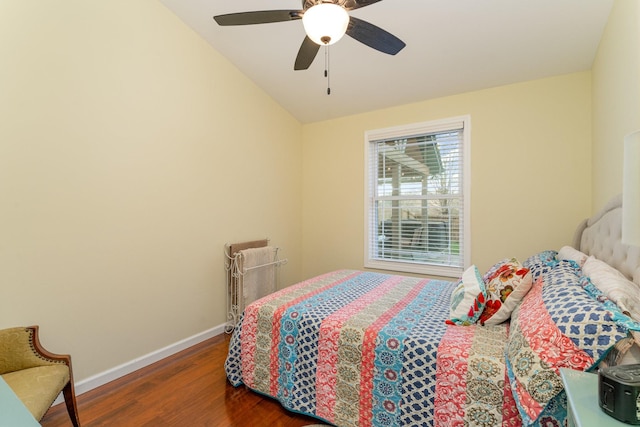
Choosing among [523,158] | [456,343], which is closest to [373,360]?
[456,343]

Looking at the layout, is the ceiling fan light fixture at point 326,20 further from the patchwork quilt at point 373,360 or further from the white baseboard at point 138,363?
the white baseboard at point 138,363

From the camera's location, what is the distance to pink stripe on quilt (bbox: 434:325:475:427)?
1278 mm

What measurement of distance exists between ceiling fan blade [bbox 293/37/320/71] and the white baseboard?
2485 millimetres

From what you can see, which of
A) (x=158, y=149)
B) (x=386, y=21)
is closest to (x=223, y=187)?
(x=158, y=149)

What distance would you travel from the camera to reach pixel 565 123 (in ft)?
8.53

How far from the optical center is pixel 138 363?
2.24 meters

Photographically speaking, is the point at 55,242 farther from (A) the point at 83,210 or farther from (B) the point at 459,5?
(B) the point at 459,5

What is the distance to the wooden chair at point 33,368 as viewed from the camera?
1.38 m

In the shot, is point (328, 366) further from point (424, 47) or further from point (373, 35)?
point (424, 47)

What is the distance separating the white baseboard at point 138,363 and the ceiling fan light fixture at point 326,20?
258 cm

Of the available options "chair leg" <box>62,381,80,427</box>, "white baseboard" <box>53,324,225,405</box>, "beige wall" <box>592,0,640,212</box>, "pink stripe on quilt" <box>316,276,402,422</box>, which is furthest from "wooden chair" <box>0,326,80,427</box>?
"beige wall" <box>592,0,640,212</box>

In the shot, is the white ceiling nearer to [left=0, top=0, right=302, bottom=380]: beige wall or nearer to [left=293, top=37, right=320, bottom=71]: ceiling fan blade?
[left=0, top=0, right=302, bottom=380]: beige wall

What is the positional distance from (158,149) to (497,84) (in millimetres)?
3164

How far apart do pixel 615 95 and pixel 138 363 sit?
384 cm
